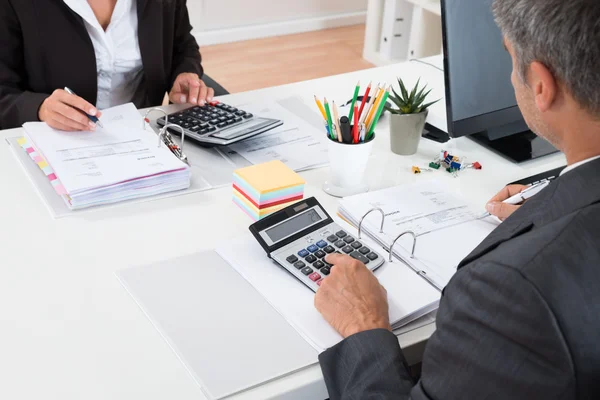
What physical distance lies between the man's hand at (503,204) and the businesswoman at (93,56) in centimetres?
72

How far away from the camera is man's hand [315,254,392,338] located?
1.05 m

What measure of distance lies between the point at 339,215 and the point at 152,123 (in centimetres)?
54

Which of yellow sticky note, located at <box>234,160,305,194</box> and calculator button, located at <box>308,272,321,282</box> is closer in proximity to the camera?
calculator button, located at <box>308,272,321,282</box>

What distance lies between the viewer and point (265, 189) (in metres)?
1.31

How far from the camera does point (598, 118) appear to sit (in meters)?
0.84

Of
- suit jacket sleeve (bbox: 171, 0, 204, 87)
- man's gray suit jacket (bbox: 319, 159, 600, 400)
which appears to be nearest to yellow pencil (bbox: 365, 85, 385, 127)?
man's gray suit jacket (bbox: 319, 159, 600, 400)

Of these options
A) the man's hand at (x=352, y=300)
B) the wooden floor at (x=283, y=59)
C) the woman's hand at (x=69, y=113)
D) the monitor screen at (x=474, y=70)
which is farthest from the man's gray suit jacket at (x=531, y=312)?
the wooden floor at (x=283, y=59)

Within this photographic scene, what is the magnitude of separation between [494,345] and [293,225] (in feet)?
1.65

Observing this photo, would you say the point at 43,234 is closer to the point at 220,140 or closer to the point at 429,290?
the point at 220,140

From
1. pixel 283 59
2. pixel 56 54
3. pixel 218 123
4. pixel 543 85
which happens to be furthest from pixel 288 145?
pixel 283 59

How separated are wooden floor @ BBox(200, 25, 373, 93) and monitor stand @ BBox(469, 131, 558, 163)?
91.6 inches

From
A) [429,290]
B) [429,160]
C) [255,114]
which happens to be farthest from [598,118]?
[255,114]

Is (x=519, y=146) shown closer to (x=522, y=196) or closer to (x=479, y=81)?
(x=479, y=81)

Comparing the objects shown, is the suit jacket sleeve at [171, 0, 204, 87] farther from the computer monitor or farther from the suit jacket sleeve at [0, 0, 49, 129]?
the computer monitor
